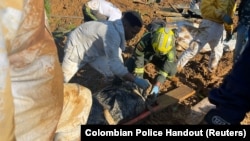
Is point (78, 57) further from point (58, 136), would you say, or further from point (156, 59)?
point (58, 136)

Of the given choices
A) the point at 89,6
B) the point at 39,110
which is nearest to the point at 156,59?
the point at 89,6

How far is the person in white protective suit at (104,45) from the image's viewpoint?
195 inches

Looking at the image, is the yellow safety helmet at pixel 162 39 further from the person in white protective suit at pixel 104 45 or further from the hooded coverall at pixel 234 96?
the hooded coverall at pixel 234 96

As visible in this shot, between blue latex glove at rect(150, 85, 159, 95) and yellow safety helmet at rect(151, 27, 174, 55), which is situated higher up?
yellow safety helmet at rect(151, 27, 174, 55)

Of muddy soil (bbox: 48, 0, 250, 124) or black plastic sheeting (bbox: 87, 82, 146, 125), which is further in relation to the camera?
muddy soil (bbox: 48, 0, 250, 124)

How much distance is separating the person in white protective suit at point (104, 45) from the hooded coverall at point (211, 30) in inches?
60.2

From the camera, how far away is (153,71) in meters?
6.54

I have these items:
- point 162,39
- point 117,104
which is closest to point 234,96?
point 117,104

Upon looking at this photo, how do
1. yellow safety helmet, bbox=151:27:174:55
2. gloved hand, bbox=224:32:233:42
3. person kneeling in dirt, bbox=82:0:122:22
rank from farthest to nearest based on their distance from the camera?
gloved hand, bbox=224:32:233:42 → person kneeling in dirt, bbox=82:0:122:22 → yellow safety helmet, bbox=151:27:174:55

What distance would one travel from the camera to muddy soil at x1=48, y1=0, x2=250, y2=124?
17.8 feet

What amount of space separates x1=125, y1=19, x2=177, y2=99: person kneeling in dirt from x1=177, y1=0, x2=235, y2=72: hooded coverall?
0.70 meters

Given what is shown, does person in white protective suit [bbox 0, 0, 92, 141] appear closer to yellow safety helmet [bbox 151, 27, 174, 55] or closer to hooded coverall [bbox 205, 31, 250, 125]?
hooded coverall [bbox 205, 31, 250, 125]

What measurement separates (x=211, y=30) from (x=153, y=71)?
3.76 ft

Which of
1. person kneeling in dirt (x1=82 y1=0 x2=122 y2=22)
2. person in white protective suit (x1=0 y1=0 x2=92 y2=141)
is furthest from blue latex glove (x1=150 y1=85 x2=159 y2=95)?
person in white protective suit (x1=0 y1=0 x2=92 y2=141)
